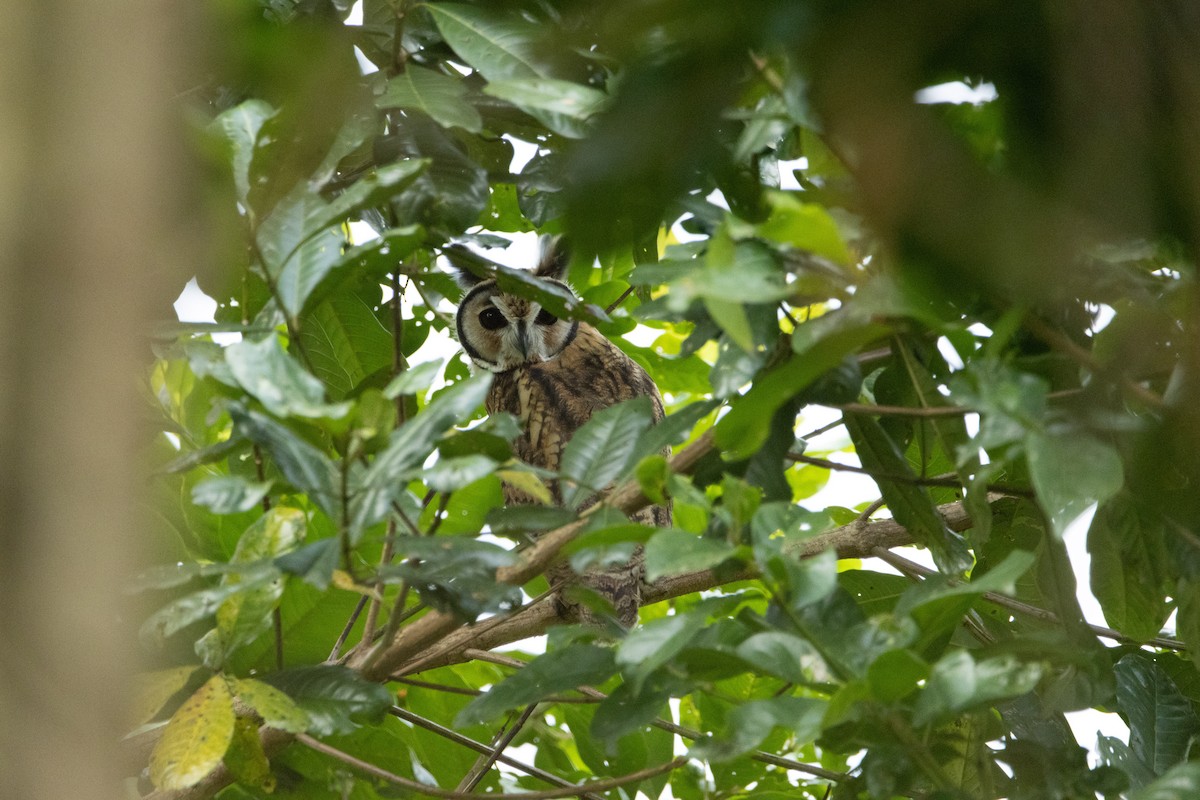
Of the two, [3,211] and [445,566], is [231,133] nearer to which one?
[445,566]

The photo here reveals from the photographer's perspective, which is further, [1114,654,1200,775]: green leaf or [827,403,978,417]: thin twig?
[1114,654,1200,775]: green leaf

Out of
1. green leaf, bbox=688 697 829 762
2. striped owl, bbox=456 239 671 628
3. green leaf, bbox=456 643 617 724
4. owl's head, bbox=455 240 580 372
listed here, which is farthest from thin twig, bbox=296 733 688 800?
owl's head, bbox=455 240 580 372

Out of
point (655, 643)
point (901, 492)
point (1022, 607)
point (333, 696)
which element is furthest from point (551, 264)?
point (655, 643)

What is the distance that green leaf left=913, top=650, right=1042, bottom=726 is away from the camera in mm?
1211

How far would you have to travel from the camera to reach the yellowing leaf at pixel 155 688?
170 centimetres

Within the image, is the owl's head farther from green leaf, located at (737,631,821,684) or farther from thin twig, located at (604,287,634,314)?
green leaf, located at (737,631,821,684)

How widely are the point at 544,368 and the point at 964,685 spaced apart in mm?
3013

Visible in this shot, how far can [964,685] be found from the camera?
47.7 inches

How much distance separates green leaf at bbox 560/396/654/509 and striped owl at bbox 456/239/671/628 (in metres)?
1.85

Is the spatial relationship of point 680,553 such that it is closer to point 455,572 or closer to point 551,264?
point 455,572

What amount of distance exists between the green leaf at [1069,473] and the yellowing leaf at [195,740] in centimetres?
111

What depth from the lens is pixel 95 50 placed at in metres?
0.55

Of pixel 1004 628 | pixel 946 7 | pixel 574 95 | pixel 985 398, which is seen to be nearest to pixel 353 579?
pixel 574 95

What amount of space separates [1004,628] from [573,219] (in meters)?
1.58
